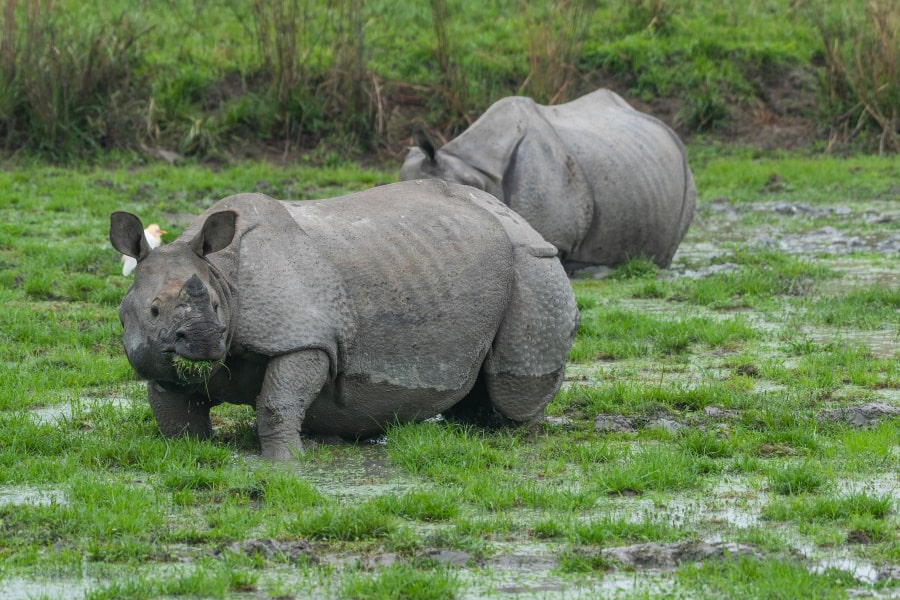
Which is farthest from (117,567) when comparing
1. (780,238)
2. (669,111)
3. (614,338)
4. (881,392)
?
(669,111)

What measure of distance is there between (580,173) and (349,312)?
19.4ft

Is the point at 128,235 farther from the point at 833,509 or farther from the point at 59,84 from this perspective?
the point at 59,84

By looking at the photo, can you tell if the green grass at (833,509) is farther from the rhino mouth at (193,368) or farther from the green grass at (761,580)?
the rhino mouth at (193,368)

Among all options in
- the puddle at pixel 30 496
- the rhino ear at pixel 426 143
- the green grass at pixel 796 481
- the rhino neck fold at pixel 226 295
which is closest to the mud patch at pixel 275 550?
the puddle at pixel 30 496

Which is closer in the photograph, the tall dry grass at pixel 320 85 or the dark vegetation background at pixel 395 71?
the dark vegetation background at pixel 395 71

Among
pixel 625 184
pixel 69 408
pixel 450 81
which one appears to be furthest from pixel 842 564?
pixel 450 81

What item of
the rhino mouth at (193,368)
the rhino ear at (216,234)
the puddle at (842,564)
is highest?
the rhino ear at (216,234)

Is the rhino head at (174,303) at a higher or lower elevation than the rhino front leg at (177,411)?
higher

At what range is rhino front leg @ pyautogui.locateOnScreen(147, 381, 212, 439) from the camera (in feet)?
22.6

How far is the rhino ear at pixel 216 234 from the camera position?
21.5ft

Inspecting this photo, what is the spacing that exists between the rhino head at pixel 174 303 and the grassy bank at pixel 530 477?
0.48 m

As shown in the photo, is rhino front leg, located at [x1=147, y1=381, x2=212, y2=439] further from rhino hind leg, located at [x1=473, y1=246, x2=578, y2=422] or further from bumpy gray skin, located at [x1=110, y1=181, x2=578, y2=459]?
rhino hind leg, located at [x1=473, y1=246, x2=578, y2=422]

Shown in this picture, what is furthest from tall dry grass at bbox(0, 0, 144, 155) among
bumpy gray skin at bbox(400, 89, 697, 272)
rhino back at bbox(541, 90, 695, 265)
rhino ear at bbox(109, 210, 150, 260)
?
rhino ear at bbox(109, 210, 150, 260)

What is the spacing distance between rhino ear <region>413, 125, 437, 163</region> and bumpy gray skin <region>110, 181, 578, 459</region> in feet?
12.7
